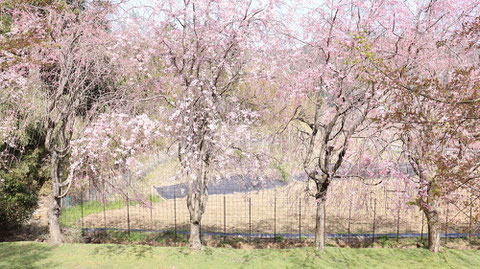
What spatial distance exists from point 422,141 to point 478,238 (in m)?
6.30

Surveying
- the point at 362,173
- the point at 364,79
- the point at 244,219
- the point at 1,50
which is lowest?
the point at 244,219

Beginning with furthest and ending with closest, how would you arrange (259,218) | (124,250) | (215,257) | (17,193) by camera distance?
(259,218) → (17,193) → (124,250) → (215,257)

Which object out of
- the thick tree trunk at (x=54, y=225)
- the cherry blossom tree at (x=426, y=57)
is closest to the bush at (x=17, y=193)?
the thick tree trunk at (x=54, y=225)

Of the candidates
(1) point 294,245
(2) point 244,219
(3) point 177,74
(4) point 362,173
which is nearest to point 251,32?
(3) point 177,74

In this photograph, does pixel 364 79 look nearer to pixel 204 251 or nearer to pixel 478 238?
pixel 204 251

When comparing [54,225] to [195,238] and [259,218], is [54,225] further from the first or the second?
[259,218]

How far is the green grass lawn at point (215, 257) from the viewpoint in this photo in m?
8.46

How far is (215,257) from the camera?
9031 mm

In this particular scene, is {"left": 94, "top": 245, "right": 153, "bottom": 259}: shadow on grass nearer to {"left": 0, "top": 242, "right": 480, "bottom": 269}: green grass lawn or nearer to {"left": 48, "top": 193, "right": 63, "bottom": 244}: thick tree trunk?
{"left": 0, "top": 242, "right": 480, "bottom": 269}: green grass lawn

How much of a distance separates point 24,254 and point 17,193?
260cm

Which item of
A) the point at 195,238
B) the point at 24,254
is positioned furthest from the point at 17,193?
the point at 195,238

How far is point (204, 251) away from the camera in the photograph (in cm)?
947

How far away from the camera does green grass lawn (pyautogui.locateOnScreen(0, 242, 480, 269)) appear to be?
846 centimetres

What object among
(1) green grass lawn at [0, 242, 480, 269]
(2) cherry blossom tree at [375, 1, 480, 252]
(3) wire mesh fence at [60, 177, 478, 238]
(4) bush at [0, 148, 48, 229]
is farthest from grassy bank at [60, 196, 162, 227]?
(2) cherry blossom tree at [375, 1, 480, 252]
